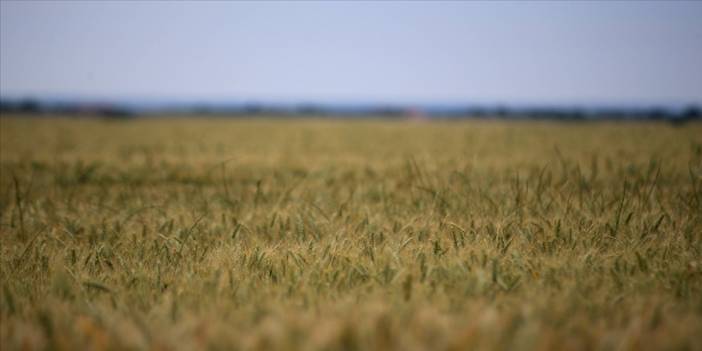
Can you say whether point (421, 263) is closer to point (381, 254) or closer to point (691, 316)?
point (381, 254)

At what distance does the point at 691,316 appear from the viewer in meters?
1.66

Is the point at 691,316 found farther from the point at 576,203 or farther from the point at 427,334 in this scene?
the point at 576,203

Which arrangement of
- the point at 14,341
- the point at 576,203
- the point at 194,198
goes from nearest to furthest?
the point at 14,341
the point at 576,203
the point at 194,198

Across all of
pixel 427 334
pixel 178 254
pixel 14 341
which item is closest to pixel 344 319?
pixel 427 334

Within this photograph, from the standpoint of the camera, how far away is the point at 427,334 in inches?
59.1

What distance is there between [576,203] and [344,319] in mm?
2973

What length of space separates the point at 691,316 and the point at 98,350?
6.52 feet

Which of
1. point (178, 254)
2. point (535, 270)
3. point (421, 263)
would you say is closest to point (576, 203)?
point (535, 270)

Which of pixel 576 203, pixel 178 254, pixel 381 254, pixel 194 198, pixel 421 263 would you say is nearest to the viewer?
pixel 421 263

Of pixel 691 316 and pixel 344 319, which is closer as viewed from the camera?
pixel 344 319

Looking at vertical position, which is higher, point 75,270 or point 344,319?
point 344,319

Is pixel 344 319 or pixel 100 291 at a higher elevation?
pixel 344 319

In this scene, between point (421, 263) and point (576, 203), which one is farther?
point (576, 203)

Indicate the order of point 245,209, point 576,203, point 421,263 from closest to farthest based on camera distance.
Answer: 1. point 421,263
2. point 576,203
3. point 245,209
